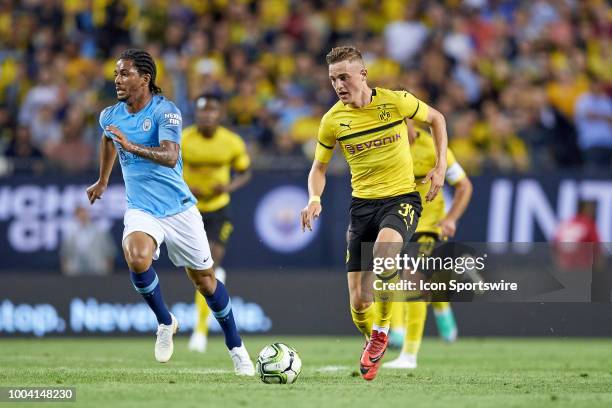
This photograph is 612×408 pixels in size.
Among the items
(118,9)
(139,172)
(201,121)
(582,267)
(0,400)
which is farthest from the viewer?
(118,9)

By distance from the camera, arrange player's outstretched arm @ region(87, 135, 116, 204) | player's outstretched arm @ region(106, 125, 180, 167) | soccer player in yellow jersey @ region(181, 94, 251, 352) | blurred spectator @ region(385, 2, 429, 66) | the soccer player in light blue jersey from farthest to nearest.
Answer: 1. blurred spectator @ region(385, 2, 429, 66)
2. soccer player in yellow jersey @ region(181, 94, 251, 352)
3. player's outstretched arm @ region(87, 135, 116, 204)
4. the soccer player in light blue jersey
5. player's outstretched arm @ region(106, 125, 180, 167)

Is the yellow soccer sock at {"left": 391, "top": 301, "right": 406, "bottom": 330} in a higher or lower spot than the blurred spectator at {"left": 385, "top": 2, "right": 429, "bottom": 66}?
lower

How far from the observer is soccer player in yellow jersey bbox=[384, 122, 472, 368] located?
12.1 metres

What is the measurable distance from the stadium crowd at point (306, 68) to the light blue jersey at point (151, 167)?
298 inches

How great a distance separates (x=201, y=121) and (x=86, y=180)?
361 cm

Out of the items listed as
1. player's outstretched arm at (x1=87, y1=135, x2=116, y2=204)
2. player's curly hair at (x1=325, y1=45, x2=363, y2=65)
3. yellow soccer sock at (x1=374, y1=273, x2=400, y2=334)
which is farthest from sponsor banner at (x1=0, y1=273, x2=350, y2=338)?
player's curly hair at (x1=325, y1=45, x2=363, y2=65)

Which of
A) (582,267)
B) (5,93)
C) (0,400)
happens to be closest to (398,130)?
(0,400)

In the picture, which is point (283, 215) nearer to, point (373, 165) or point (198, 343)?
point (198, 343)

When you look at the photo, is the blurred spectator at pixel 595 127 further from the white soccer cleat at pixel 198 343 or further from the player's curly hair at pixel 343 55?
the player's curly hair at pixel 343 55

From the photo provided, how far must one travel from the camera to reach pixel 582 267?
17.4 meters

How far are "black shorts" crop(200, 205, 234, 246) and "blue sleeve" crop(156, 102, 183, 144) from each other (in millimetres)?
4580

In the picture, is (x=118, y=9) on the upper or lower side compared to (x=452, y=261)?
upper

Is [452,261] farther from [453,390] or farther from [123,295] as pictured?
[123,295]

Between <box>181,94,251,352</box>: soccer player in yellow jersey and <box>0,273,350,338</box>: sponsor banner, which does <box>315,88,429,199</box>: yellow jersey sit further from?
<box>0,273,350,338</box>: sponsor banner
